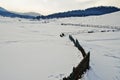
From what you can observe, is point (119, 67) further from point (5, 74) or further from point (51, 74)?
point (5, 74)

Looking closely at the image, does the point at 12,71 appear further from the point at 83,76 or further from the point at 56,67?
the point at 83,76

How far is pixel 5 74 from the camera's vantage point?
1020 cm

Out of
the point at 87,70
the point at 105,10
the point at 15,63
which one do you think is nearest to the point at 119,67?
the point at 87,70

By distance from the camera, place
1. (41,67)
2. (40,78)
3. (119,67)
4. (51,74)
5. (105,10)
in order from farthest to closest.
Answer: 1. (105,10)
2. (119,67)
3. (41,67)
4. (51,74)
5. (40,78)

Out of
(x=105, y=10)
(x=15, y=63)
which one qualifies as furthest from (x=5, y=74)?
(x=105, y=10)

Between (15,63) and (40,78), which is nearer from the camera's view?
(40,78)

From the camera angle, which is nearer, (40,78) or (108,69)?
(40,78)

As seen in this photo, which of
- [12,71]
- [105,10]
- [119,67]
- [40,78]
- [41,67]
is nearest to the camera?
[40,78]

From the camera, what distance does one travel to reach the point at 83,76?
966 centimetres

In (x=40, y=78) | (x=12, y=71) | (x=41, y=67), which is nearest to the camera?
(x=40, y=78)

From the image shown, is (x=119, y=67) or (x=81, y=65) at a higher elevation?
(x=81, y=65)

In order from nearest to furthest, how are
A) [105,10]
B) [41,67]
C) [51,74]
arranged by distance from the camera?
[51,74]
[41,67]
[105,10]

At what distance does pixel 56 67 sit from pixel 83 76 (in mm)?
2476

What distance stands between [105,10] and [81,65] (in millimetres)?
186915
